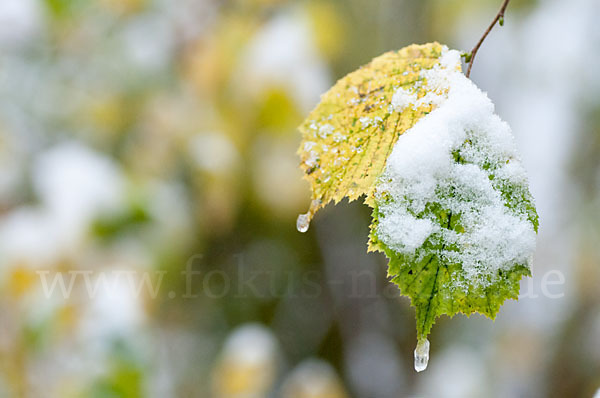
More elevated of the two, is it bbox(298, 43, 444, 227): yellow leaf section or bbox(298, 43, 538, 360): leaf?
bbox(298, 43, 444, 227): yellow leaf section

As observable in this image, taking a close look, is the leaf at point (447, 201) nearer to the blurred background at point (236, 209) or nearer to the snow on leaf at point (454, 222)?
the snow on leaf at point (454, 222)

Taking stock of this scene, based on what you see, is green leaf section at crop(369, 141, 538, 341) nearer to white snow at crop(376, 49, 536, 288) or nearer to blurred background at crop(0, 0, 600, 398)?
white snow at crop(376, 49, 536, 288)

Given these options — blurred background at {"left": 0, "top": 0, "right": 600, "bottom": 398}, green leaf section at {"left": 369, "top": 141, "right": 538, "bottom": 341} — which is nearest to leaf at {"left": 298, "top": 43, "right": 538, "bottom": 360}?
green leaf section at {"left": 369, "top": 141, "right": 538, "bottom": 341}

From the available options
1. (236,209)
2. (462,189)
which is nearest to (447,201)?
(462,189)

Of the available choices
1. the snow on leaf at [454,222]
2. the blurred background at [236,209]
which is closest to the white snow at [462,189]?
the snow on leaf at [454,222]

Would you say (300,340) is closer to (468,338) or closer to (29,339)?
(468,338)

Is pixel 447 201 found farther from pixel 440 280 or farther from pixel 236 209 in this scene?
pixel 236 209

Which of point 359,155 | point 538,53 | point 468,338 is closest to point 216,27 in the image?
point 538,53

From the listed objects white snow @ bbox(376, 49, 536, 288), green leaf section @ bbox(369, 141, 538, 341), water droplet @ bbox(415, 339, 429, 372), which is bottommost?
water droplet @ bbox(415, 339, 429, 372)
